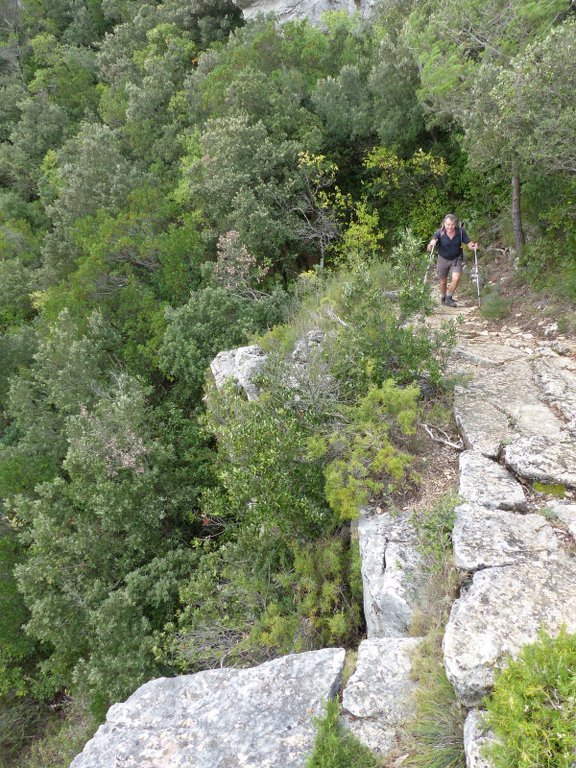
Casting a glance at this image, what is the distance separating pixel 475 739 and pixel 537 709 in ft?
2.05

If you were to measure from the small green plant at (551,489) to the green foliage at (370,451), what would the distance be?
4.65 feet

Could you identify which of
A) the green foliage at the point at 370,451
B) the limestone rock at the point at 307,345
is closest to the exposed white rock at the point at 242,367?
the limestone rock at the point at 307,345

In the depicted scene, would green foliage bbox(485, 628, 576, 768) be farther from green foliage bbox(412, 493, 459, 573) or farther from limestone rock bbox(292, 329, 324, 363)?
limestone rock bbox(292, 329, 324, 363)

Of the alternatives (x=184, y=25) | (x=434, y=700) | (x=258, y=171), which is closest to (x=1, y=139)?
(x=184, y=25)

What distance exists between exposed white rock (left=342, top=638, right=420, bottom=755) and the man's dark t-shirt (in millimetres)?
7433

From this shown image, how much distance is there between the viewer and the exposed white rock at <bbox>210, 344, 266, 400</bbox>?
842 cm

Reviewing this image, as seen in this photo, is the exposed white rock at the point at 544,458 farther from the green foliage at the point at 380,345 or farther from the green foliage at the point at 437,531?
the green foliage at the point at 380,345

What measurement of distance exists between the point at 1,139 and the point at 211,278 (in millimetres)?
23433

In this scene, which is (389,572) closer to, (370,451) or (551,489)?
(370,451)

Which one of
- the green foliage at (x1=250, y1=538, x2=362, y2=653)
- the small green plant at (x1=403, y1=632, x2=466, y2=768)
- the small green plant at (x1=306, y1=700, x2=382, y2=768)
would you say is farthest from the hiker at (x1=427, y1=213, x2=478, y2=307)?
the small green plant at (x1=306, y1=700, x2=382, y2=768)

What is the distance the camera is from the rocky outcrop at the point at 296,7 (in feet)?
66.5

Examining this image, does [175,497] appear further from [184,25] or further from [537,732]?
[184,25]

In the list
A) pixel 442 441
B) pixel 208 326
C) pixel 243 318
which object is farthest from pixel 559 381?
pixel 208 326

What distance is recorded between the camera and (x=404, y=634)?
4906 mm
